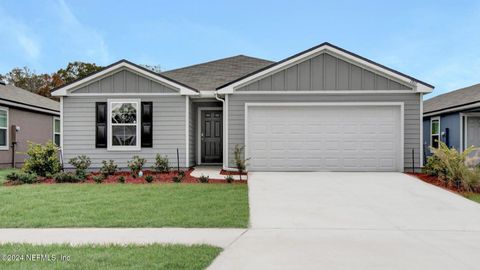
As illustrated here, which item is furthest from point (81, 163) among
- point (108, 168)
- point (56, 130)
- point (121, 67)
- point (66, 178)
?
point (56, 130)

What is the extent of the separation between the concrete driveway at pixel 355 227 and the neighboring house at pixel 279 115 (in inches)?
70.4

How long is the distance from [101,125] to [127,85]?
161 cm

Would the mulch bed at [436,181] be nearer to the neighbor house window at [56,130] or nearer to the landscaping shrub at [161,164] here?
the landscaping shrub at [161,164]

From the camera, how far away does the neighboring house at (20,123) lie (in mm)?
15305

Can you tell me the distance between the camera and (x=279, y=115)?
1204cm

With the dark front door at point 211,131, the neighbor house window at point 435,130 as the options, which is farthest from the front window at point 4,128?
the neighbor house window at point 435,130

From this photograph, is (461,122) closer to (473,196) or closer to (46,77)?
(473,196)

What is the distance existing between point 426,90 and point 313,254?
30.2 ft

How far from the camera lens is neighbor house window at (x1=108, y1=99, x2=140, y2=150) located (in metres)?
12.4

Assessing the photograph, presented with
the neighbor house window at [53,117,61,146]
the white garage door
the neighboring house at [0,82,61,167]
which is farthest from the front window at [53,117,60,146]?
the white garage door

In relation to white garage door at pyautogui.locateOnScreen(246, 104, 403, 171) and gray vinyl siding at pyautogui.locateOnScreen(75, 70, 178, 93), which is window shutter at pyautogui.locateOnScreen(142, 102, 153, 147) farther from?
white garage door at pyautogui.locateOnScreen(246, 104, 403, 171)

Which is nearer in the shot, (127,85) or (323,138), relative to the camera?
(323,138)

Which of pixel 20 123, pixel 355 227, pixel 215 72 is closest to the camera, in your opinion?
pixel 355 227

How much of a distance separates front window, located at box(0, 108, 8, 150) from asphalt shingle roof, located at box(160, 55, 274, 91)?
6736mm
